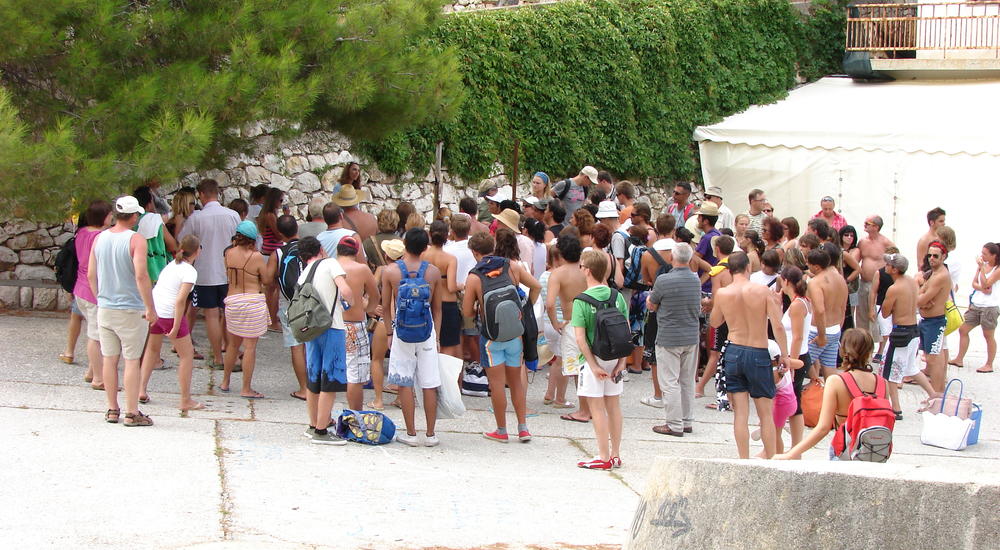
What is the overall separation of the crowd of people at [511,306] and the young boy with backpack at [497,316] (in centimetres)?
1

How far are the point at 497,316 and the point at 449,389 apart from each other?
634 mm

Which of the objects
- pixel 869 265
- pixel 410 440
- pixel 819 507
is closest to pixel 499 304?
pixel 410 440

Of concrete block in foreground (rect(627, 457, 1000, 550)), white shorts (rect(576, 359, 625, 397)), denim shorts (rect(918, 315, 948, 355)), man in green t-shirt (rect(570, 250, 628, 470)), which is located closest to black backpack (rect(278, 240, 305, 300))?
man in green t-shirt (rect(570, 250, 628, 470))

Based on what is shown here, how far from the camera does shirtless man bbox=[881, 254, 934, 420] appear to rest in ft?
30.3

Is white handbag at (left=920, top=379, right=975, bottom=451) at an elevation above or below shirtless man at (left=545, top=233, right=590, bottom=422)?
below

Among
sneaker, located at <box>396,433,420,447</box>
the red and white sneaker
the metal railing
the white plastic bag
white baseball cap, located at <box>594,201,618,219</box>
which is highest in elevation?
the metal railing

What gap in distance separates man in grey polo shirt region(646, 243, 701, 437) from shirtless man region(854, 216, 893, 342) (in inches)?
147

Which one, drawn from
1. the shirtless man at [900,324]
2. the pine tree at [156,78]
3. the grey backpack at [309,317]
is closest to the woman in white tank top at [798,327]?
the shirtless man at [900,324]

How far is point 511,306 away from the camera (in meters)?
7.45

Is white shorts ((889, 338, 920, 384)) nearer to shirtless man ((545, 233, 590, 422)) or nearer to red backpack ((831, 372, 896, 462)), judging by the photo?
shirtless man ((545, 233, 590, 422))

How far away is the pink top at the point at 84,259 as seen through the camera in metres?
8.01

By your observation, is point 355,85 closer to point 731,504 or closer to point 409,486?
point 409,486

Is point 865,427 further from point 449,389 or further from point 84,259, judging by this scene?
point 84,259

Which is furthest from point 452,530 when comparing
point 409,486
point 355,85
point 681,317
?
point 355,85
